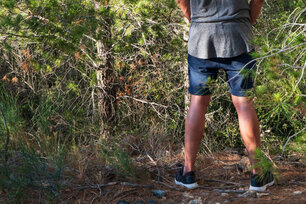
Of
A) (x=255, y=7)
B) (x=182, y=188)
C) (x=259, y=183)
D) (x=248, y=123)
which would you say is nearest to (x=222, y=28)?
(x=255, y=7)

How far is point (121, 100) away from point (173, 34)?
1119mm

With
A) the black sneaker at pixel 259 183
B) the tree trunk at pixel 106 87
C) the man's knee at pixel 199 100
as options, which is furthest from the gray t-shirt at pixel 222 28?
the tree trunk at pixel 106 87

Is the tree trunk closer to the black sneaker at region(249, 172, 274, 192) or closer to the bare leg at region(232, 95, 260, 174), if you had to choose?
Answer: the bare leg at region(232, 95, 260, 174)

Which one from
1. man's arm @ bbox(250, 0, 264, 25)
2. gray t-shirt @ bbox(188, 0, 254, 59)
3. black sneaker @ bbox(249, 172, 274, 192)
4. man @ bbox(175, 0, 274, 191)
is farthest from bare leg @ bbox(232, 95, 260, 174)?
man's arm @ bbox(250, 0, 264, 25)

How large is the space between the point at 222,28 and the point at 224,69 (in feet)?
1.05

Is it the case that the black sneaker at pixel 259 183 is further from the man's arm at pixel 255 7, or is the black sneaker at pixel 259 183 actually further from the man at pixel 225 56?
the man's arm at pixel 255 7

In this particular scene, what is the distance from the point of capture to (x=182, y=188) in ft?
10.4

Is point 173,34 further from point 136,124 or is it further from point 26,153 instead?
point 26,153

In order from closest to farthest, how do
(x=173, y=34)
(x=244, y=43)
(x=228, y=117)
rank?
(x=244, y=43) < (x=173, y=34) < (x=228, y=117)

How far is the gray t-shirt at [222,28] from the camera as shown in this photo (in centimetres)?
289

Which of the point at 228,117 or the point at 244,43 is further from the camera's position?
the point at 228,117

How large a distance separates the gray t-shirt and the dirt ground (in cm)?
94

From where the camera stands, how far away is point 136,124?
5.24 metres

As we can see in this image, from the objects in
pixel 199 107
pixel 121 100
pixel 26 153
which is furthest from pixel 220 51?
pixel 121 100
